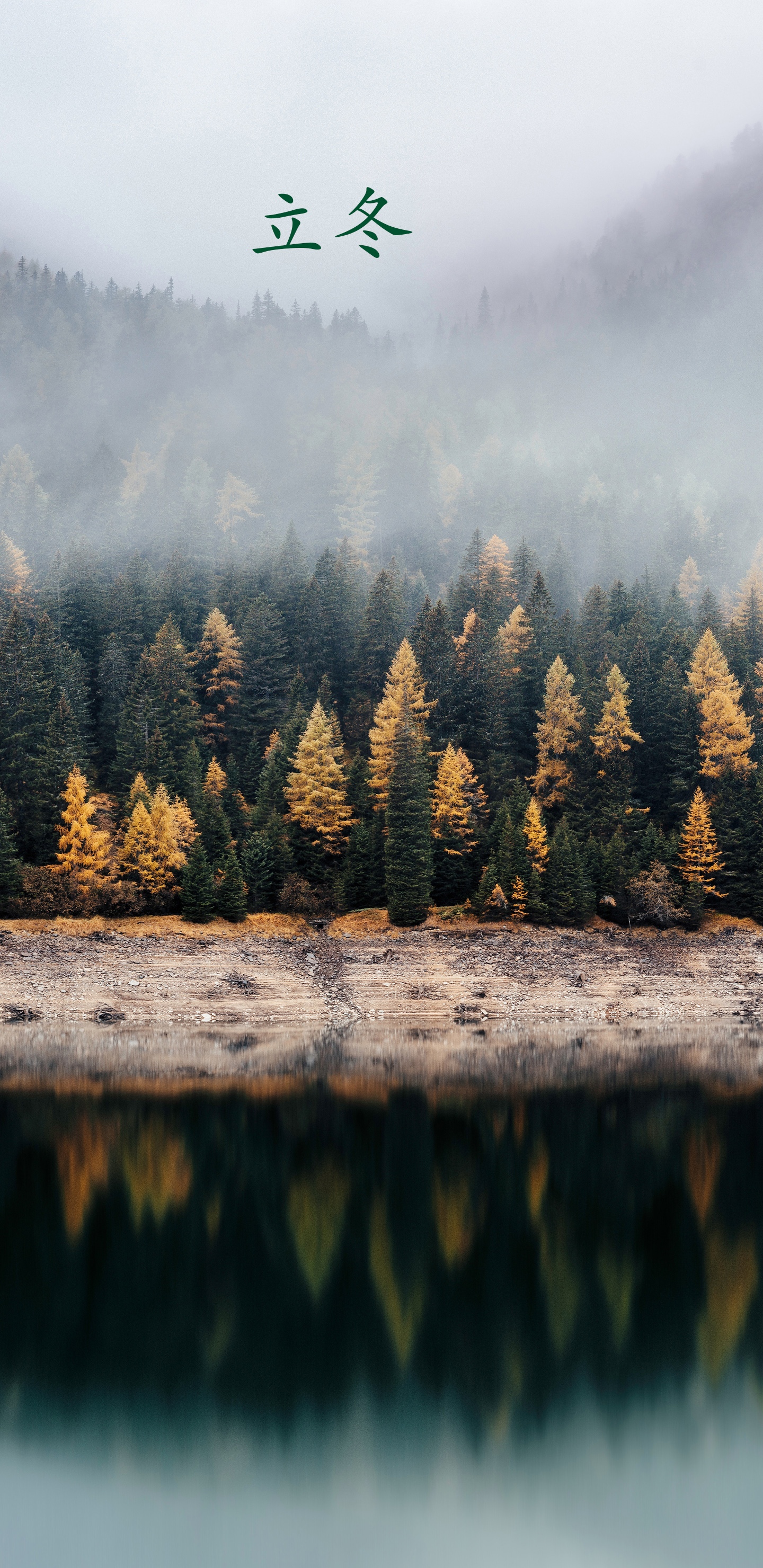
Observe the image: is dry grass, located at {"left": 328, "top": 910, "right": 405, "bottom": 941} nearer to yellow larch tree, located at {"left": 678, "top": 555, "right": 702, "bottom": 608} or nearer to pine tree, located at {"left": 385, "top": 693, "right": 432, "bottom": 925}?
pine tree, located at {"left": 385, "top": 693, "right": 432, "bottom": 925}

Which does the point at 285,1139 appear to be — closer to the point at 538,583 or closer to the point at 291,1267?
the point at 291,1267

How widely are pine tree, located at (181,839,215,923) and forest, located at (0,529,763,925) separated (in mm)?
185

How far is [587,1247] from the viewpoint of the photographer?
67.1 feet

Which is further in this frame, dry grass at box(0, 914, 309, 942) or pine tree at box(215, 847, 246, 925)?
pine tree at box(215, 847, 246, 925)

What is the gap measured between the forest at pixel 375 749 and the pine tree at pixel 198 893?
185 mm

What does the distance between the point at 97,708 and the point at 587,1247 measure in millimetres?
79815

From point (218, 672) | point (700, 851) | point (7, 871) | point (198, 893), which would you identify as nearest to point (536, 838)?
point (700, 851)

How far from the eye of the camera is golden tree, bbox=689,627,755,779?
7394 cm

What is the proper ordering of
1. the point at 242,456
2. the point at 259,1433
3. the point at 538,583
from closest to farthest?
the point at 259,1433 < the point at 538,583 < the point at 242,456

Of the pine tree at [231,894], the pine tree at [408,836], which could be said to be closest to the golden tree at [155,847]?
the pine tree at [231,894]

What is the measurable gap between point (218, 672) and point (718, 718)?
4475 centimetres

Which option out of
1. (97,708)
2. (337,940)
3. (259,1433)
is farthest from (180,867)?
(259,1433)

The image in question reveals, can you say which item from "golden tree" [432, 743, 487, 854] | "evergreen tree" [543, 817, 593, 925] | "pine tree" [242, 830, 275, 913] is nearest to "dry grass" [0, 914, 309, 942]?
"pine tree" [242, 830, 275, 913]

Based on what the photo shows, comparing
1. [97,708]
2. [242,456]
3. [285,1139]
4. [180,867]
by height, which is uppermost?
[242,456]
